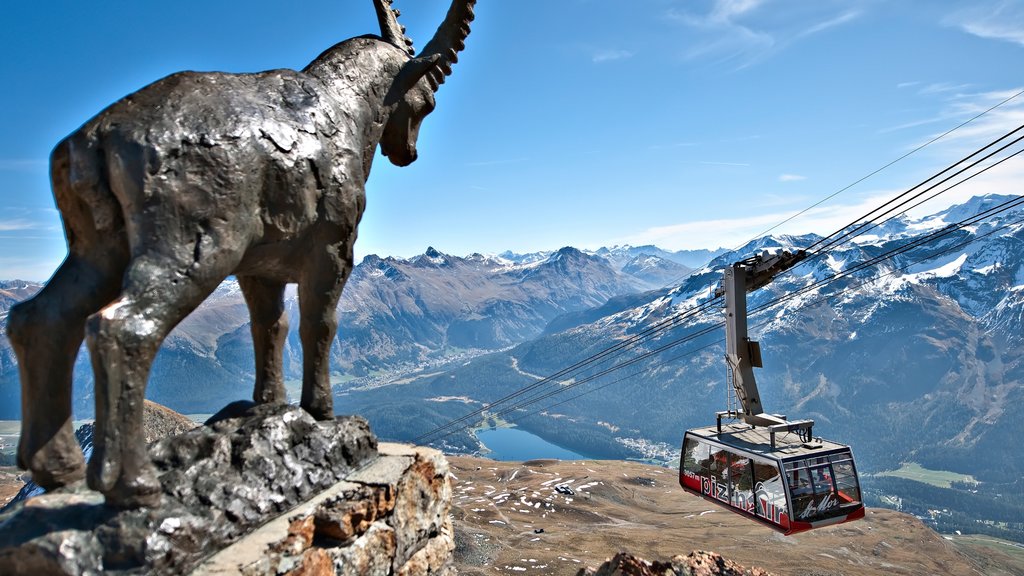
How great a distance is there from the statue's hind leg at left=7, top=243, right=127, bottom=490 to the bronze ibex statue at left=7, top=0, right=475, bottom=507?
0.04ft

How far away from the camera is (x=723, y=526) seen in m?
76.6

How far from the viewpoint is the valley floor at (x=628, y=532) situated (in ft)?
169

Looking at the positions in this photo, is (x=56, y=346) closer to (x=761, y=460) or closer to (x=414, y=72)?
(x=414, y=72)

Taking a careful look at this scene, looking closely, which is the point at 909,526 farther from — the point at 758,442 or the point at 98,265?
the point at 98,265

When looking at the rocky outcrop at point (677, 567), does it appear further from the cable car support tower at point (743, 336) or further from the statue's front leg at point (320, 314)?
the statue's front leg at point (320, 314)

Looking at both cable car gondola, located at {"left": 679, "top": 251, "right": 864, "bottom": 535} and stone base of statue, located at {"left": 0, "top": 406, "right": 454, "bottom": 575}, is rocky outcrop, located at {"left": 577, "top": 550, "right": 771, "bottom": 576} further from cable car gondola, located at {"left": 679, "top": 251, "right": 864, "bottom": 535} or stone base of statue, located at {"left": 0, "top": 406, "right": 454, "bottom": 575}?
stone base of statue, located at {"left": 0, "top": 406, "right": 454, "bottom": 575}

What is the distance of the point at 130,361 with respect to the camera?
17.2 feet

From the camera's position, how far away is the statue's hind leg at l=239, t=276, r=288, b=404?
7.62m

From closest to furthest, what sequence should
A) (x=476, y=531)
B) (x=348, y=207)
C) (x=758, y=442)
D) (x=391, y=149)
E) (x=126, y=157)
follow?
(x=126, y=157) < (x=348, y=207) < (x=391, y=149) < (x=758, y=442) < (x=476, y=531)

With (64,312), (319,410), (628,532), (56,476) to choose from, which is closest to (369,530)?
(319,410)

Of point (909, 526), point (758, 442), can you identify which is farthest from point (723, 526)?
point (758, 442)

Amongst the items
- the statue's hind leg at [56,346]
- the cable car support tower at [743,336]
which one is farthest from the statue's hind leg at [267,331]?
the cable car support tower at [743,336]

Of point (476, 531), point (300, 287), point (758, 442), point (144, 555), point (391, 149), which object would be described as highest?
point (391, 149)

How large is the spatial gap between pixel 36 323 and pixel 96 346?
0.95 m
